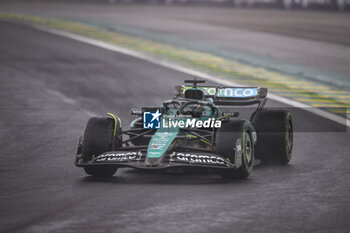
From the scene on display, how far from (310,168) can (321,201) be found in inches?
84.6

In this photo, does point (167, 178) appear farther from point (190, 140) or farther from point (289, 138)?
point (289, 138)

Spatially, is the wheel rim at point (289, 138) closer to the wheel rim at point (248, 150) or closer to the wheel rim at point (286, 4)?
the wheel rim at point (248, 150)

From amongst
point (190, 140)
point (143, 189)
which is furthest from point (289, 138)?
point (143, 189)

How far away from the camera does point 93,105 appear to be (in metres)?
17.6

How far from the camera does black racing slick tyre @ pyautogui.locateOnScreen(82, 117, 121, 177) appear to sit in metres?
10.5

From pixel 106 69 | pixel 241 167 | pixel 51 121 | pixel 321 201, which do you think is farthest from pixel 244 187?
pixel 106 69

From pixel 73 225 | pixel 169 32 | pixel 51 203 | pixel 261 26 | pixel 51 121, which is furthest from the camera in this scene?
pixel 261 26

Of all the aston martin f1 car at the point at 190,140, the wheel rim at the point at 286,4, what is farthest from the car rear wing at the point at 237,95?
the wheel rim at the point at 286,4

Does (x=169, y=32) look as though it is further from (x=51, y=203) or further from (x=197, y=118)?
(x=51, y=203)

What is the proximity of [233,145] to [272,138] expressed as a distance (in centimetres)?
178

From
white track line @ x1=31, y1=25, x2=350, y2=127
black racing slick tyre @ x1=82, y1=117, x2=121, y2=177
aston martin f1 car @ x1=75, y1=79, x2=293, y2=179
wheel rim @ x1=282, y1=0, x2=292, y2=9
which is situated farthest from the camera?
wheel rim @ x1=282, y1=0, x2=292, y2=9

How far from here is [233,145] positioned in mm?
10172

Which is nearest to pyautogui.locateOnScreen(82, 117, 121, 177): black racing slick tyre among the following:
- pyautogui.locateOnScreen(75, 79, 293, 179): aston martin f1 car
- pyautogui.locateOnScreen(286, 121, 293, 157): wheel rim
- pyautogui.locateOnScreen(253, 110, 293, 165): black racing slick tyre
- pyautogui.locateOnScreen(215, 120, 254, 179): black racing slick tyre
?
pyautogui.locateOnScreen(75, 79, 293, 179): aston martin f1 car

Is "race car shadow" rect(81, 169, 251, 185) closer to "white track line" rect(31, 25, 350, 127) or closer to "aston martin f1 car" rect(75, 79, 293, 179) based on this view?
"aston martin f1 car" rect(75, 79, 293, 179)
